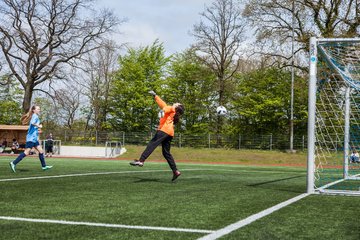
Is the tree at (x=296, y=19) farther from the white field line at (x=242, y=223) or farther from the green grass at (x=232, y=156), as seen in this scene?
the white field line at (x=242, y=223)

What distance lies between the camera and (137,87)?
2062 inches

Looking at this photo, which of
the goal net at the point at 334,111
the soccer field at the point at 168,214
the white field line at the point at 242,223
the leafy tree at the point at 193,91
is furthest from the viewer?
the leafy tree at the point at 193,91

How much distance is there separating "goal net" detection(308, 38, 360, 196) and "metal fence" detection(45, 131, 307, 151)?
24.4m

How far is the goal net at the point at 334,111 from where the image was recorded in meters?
8.36

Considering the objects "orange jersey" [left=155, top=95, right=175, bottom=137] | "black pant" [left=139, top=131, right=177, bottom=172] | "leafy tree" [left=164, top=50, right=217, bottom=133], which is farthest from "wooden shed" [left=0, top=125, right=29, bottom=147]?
"orange jersey" [left=155, top=95, right=175, bottom=137]

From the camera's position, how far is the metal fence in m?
39.8

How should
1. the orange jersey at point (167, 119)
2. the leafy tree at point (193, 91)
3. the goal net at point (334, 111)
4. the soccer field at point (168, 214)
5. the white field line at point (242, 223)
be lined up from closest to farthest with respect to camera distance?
the white field line at point (242, 223)
the soccer field at point (168, 214)
the goal net at point (334, 111)
the orange jersey at point (167, 119)
the leafy tree at point (193, 91)

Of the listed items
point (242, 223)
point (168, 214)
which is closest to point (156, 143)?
point (168, 214)

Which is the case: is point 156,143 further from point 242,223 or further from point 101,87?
point 101,87

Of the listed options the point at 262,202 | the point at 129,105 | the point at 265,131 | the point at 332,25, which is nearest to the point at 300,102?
the point at 265,131

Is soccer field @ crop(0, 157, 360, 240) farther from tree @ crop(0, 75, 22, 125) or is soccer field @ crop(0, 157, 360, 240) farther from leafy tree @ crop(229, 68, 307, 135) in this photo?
tree @ crop(0, 75, 22, 125)

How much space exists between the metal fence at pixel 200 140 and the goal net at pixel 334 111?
24364mm

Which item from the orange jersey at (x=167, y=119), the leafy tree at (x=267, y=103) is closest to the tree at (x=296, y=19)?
the leafy tree at (x=267, y=103)

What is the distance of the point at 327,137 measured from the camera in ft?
42.4
